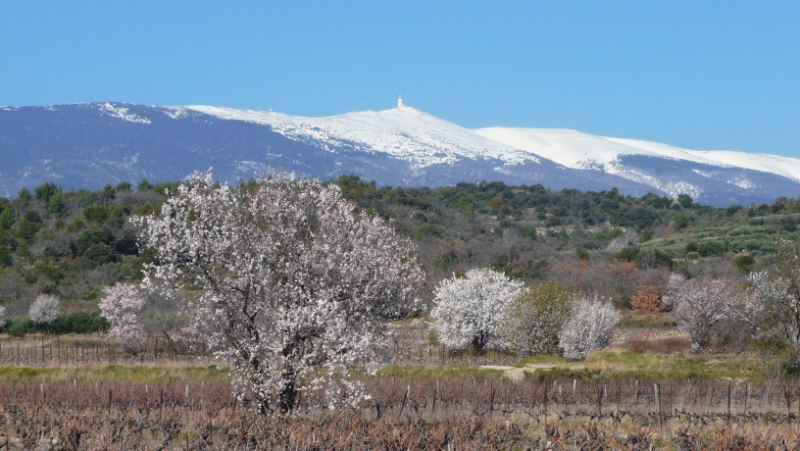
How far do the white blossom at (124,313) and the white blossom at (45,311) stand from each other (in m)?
4.74

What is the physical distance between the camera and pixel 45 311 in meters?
51.0

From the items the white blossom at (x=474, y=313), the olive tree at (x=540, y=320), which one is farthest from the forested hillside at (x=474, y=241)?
the olive tree at (x=540, y=320)

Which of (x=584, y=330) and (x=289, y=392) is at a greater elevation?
(x=289, y=392)

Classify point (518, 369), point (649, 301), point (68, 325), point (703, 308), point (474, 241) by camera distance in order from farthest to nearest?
point (474, 241), point (649, 301), point (68, 325), point (703, 308), point (518, 369)

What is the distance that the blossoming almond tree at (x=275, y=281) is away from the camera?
17.0m

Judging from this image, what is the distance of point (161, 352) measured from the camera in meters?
43.1

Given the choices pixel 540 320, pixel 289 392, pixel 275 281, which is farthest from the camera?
pixel 540 320

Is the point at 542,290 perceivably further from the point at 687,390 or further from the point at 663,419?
the point at 663,419

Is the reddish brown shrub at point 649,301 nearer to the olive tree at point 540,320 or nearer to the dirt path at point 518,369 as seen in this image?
the olive tree at point 540,320

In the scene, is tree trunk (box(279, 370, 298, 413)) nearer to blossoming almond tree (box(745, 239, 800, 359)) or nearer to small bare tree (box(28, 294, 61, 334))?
blossoming almond tree (box(745, 239, 800, 359))

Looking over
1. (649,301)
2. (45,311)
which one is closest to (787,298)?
(649,301)

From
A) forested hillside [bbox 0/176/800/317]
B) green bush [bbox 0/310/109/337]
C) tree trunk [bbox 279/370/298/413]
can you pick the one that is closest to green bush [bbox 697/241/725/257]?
forested hillside [bbox 0/176/800/317]

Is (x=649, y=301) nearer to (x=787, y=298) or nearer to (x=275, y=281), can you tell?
(x=787, y=298)

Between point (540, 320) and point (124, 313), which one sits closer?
point (540, 320)
